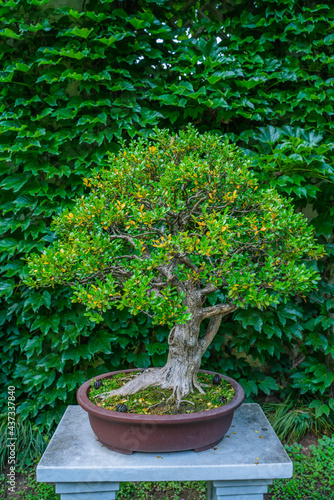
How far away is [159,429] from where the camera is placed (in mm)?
1085

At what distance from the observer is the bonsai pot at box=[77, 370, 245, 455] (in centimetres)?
107

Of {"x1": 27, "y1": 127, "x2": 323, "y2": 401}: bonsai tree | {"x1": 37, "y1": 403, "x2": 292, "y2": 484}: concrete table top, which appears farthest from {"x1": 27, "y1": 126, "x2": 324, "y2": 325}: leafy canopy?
{"x1": 37, "y1": 403, "x2": 292, "y2": 484}: concrete table top

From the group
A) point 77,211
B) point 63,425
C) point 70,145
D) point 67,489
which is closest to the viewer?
point 67,489

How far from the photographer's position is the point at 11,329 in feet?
6.48

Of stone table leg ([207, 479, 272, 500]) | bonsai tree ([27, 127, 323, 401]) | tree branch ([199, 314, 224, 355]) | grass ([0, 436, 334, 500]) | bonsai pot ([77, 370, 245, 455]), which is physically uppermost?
bonsai tree ([27, 127, 323, 401])

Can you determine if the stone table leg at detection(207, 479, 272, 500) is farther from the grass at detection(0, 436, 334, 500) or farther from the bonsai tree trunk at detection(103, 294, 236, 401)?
the grass at detection(0, 436, 334, 500)

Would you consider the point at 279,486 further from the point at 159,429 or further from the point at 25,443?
the point at 25,443

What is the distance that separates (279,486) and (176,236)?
1.50 metres

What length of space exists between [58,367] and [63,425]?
0.49 meters

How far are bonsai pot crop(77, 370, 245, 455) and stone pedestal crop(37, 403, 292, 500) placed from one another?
4cm

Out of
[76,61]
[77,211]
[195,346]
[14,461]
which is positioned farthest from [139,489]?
[76,61]

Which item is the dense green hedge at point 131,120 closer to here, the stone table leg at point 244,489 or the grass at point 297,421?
the grass at point 297,421

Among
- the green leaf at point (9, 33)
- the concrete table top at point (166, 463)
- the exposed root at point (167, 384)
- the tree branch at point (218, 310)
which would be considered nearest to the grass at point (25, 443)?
the concrete table top at point (166, 463)

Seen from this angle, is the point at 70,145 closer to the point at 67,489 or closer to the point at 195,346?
the point at 195,346
